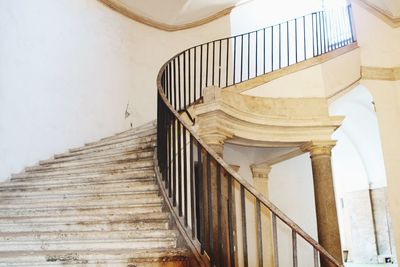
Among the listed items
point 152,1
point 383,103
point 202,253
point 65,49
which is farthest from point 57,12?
point 383,103

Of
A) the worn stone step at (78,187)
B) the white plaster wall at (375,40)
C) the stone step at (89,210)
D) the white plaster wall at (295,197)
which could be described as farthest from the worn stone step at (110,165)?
the white plaster wall at (375,40)

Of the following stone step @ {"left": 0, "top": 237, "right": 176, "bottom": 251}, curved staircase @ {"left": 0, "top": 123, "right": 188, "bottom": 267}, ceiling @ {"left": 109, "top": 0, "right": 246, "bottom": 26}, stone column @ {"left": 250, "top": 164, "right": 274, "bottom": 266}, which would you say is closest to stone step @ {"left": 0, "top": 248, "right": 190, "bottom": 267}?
curved staircase @ {"left": 0, "top": 123, "right": 188, "bottom": 267}

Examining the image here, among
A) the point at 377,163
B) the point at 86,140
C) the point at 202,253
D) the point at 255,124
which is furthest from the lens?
the point at 377,163

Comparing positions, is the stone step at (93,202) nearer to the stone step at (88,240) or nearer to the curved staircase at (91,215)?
the curved staircase at (91,215)

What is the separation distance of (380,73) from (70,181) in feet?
20.1

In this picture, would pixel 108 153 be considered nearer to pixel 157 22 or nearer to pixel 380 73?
pixel 157 22

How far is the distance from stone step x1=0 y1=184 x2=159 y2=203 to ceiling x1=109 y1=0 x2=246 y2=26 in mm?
5015

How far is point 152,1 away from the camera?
26.4 ft

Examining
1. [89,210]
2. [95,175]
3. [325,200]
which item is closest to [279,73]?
[325,200]

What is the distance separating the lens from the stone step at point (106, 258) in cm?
252

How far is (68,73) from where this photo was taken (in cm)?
624

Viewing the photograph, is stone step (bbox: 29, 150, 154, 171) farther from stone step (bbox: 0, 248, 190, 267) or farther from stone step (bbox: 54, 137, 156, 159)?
stone step (bbox: 0, 248, 190, 267)

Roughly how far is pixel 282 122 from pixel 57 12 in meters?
4.09

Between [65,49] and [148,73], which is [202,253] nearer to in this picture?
[65,49]
